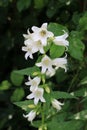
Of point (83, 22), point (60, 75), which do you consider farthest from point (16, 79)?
point (83, 22)

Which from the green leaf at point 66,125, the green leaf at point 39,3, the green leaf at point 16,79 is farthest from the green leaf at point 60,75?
the green leaf at point 66,125

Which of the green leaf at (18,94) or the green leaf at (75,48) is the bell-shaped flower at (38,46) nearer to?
the green leaf at (75,48)

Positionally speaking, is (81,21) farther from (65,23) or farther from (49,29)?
(65,23)

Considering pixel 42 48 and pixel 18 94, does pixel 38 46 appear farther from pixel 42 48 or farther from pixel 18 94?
pixel 18 94

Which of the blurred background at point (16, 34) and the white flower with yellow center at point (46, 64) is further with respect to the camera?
the blurred background at point (16, 34)

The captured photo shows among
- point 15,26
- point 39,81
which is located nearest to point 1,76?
point 15,26

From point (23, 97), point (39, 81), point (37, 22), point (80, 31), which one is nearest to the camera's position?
point (39, 81)

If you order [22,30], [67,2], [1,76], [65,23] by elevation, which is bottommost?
[1,76]
